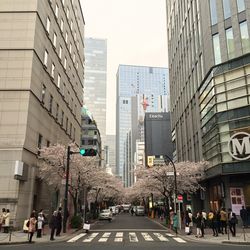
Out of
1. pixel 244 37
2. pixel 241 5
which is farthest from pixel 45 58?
pixel 241 5

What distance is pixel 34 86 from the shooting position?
30609 mm

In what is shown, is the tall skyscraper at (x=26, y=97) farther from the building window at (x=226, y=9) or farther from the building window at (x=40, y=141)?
the building window at (x=226, y=9)

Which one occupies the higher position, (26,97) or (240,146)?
(26,97)

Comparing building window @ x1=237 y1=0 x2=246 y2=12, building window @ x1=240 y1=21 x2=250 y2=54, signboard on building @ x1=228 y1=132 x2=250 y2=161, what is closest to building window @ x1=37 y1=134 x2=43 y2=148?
signboard on building @ x1=228 y1=132 x2=250 y2=161

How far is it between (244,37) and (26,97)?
75.4 ft

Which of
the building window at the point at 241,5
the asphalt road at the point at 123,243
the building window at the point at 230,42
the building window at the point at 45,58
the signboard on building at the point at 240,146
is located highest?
the building window at the point at 241,5

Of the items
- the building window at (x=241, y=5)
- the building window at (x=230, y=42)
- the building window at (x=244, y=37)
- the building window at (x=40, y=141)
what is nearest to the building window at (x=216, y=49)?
the building window at (x=230, y=42)

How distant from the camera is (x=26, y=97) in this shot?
2888cm

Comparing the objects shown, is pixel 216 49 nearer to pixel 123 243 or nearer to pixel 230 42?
pixel 230 42

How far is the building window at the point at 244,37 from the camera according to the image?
3253 cm

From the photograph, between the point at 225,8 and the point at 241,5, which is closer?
the point at 241,5

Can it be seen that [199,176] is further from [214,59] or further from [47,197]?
[47,197]

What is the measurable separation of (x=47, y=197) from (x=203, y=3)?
30169mm

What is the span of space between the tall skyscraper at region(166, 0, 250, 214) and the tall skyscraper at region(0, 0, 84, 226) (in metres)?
18.5
